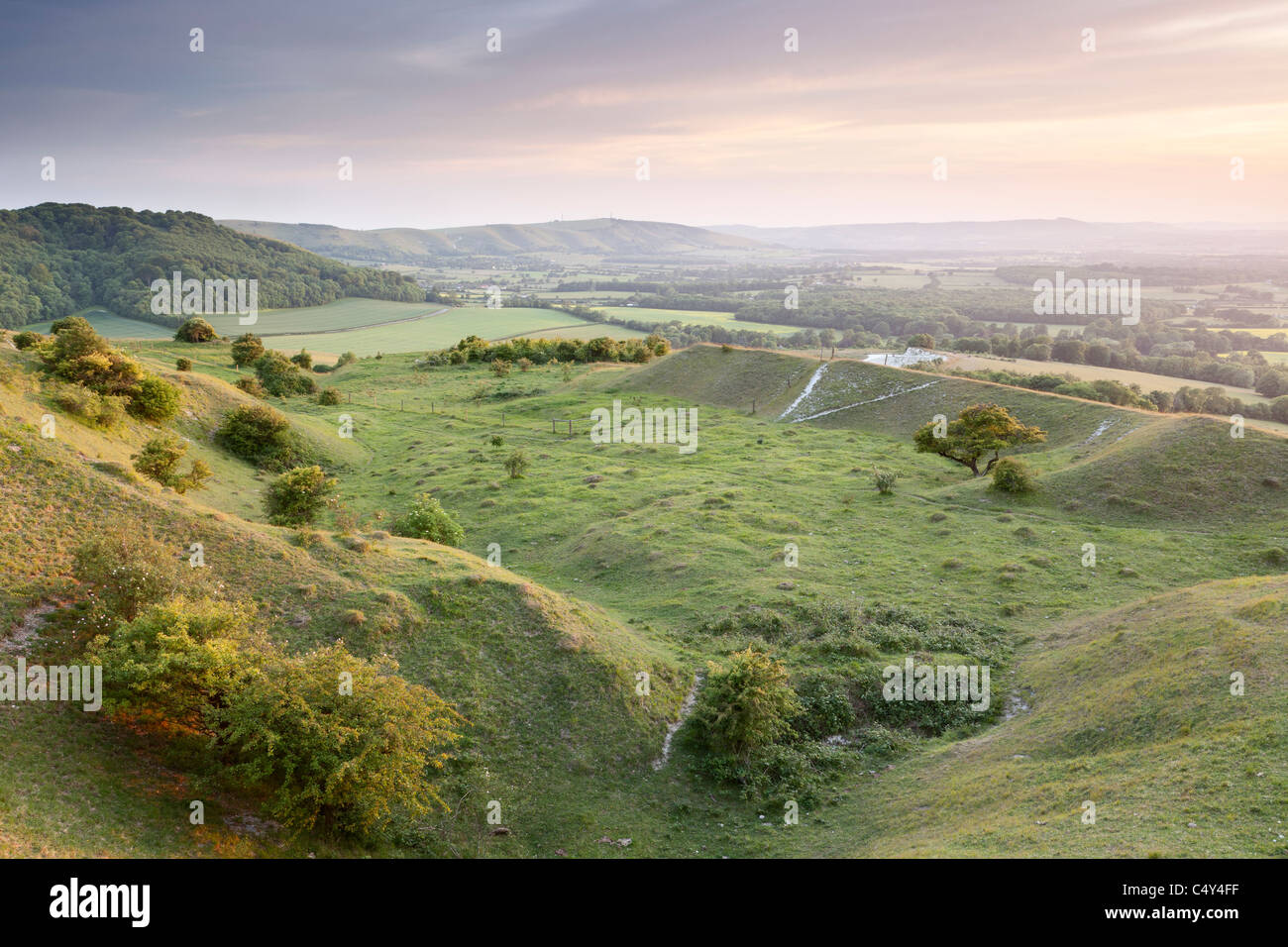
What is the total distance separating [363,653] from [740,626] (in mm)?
14992

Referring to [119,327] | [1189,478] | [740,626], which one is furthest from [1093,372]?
[119,327]

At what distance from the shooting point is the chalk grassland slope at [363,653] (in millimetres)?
15375

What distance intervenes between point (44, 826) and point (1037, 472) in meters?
51.8

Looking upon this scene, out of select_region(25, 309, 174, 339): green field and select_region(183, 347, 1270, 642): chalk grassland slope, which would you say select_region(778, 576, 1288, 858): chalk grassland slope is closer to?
select_region(183, 347, 1270, 642): chalk grassland slope

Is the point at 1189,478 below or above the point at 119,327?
below

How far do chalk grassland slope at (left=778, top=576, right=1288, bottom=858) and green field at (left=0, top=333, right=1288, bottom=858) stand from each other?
97mm

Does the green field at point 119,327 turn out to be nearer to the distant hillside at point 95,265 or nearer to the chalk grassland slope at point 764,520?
the distant hillside at point 95,265

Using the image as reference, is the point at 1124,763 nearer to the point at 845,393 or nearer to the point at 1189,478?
the point at 1189,478

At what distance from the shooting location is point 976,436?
167 feet

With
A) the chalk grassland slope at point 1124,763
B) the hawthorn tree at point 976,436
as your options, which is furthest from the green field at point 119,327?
the chalk grassland slope at point 1124,763

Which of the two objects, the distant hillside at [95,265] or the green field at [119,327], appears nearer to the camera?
the green field at [119,327]

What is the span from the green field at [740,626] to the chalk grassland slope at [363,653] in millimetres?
90

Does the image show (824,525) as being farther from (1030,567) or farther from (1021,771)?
(1021,771)
